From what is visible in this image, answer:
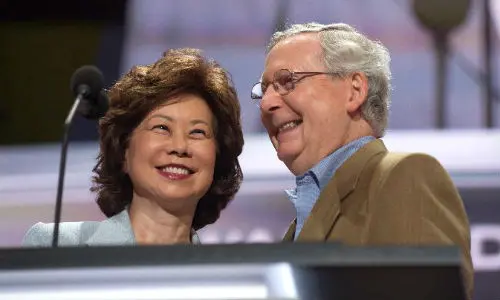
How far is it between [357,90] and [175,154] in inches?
17.8

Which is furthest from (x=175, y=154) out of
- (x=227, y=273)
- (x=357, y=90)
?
(x=227, y=273)

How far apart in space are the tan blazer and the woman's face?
0.48m

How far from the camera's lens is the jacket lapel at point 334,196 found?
1509 mm

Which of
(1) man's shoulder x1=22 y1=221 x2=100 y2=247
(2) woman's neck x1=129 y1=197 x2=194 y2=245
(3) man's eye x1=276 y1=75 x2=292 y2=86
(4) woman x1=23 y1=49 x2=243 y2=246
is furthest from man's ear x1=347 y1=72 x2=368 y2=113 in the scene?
(1) man's shoulder x1=22 y1=221 x2=100 y2=247

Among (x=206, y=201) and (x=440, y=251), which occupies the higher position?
(x=440, y=251)

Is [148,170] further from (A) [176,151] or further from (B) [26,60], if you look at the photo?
(B) [26,60]

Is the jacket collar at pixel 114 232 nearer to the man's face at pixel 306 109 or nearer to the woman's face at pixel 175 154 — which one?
the woman's face at pixel 175 154

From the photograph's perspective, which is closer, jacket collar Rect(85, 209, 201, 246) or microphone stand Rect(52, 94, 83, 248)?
microphone stand Rect(52, 94, 83, 248)

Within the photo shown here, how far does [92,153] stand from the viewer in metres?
2.78

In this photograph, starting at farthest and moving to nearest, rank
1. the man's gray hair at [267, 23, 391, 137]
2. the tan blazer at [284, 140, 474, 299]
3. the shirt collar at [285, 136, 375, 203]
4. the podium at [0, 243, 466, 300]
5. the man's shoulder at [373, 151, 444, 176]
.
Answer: the man's gray hair at [267, 23, 391, 137]
the shirt collar at [285, 136, 375, 203]
the man's shoulder at [373, 151, 444, 176]
the tan blazer at [284, 140, 474, 299]
the podium at [0, 243, 466, 300]

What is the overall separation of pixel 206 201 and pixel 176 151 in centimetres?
28

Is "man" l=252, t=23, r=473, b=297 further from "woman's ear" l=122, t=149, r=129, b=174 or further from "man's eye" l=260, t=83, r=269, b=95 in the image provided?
"woman's ear" l=122, t=149, r=129, b=174

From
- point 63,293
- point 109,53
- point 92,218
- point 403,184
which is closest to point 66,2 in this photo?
point 109,53

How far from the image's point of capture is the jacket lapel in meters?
1.51
